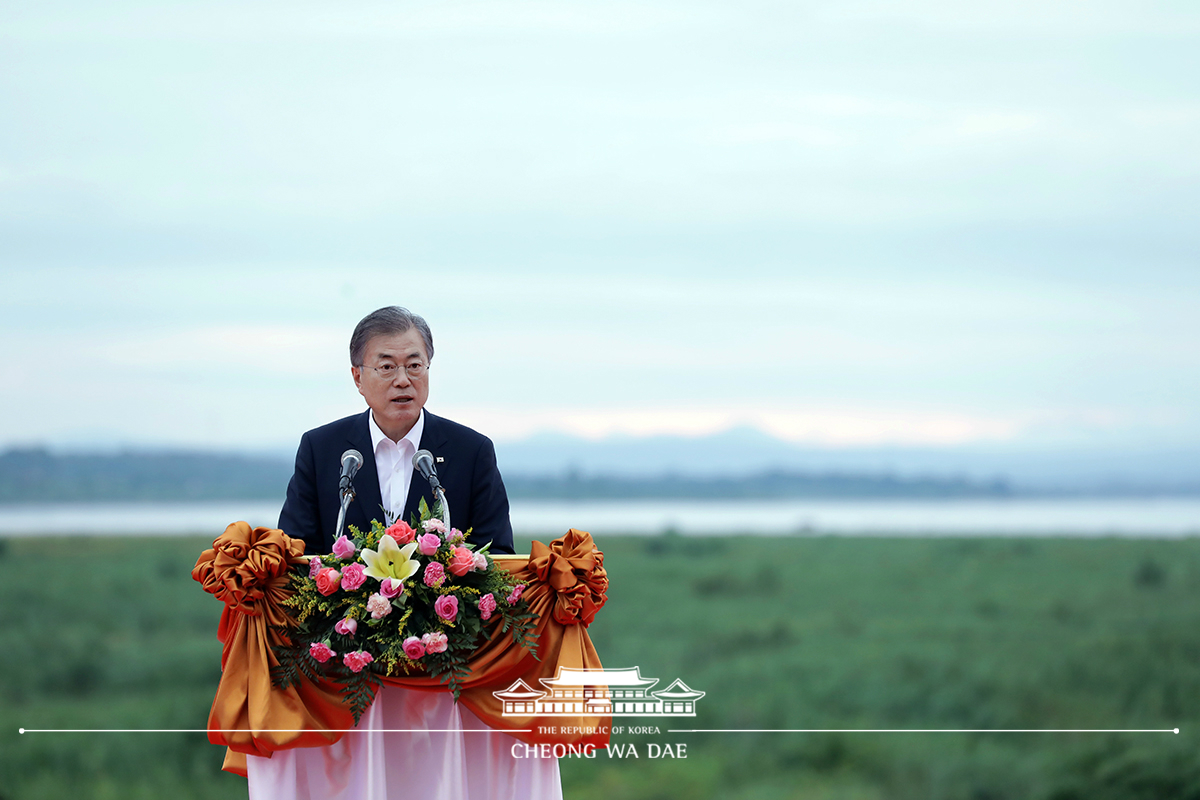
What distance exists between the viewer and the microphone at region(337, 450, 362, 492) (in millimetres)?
3268

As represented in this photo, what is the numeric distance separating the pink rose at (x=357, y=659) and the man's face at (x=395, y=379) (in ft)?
2.65

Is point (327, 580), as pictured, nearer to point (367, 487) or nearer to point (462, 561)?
point (462, 561)

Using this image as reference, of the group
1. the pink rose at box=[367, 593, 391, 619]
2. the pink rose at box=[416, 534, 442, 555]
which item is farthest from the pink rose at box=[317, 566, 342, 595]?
the pink rose at box=[416, 534, 442, 555]

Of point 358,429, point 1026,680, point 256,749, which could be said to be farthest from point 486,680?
point 1026,680

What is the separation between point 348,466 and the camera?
3273 mm

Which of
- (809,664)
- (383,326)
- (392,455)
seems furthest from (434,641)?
(809,664)

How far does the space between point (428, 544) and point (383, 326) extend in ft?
2.50

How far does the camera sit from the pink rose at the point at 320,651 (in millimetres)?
3035

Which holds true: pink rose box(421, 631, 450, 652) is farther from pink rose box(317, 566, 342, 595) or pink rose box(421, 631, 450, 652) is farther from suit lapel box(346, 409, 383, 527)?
suit lapel box(346, 409, 383, 527)

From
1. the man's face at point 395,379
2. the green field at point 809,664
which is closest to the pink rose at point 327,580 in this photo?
the man's face at point 395,379

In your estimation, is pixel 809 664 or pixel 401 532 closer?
pixel 401 532

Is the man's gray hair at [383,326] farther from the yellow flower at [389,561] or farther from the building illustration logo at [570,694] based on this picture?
the building illustration logo at [570,694]

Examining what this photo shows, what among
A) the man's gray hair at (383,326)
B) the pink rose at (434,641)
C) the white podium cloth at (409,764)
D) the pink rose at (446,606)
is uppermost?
the man's gray hair at (383,326)

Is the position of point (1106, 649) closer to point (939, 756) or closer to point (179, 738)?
point (939, 756)
